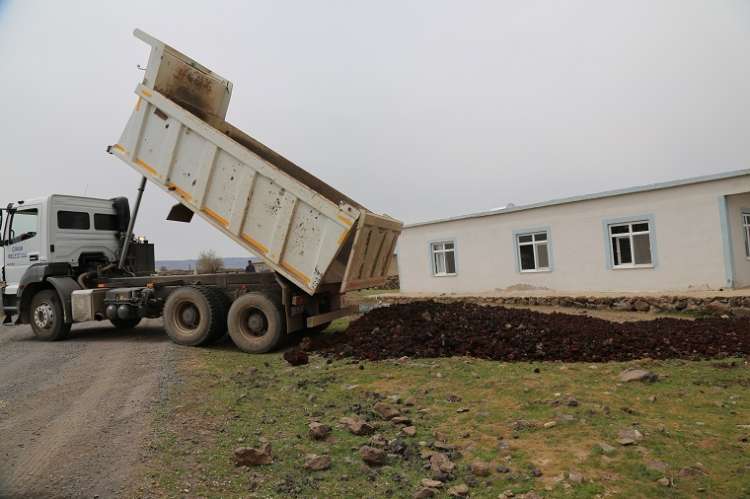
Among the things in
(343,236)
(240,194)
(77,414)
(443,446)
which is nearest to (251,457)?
(443,446)

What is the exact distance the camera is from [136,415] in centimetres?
518

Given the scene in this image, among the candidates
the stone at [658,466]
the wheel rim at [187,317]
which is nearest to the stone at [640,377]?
A: the stone at [658,466]

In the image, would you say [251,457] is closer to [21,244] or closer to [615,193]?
[21,244]

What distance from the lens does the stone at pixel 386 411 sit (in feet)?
Answer: 16.8

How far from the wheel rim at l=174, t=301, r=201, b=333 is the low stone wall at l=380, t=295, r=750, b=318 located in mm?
10679

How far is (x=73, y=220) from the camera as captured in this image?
11.3m

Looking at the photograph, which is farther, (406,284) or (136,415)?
(406,284)

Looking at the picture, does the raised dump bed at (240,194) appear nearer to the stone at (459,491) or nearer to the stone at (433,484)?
the stone at (433,484)

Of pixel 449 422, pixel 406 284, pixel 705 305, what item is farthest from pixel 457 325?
pixel 406 284

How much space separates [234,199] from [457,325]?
13.9 feet

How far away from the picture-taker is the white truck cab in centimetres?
1088

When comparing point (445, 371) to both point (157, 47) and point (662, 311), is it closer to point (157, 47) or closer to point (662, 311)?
point (157, 47)

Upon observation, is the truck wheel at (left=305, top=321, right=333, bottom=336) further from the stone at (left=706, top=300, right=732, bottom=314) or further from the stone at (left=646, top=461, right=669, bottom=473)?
the stone at (left=706, top=300, right=732, bottom=314)

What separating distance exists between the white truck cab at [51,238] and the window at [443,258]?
12.7m
